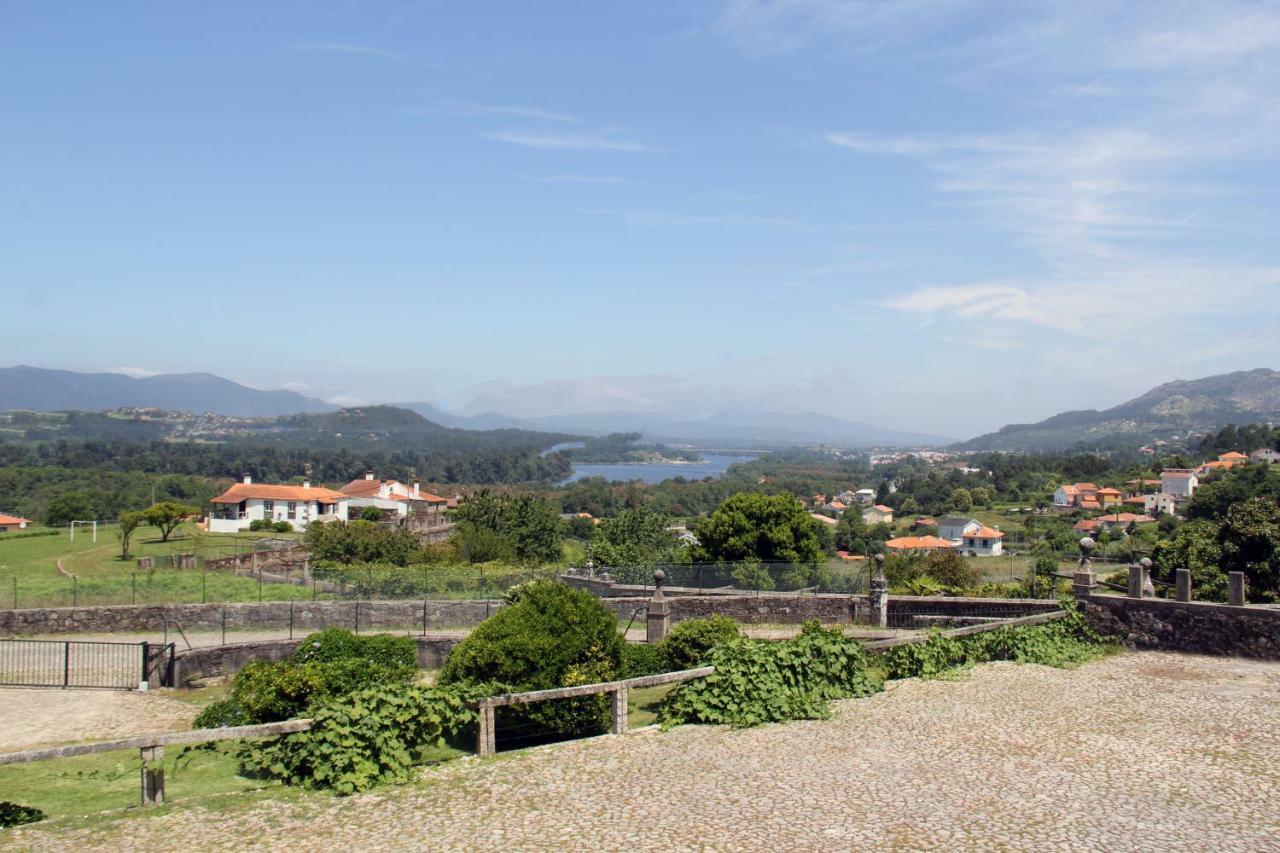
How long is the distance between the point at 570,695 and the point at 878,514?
109 m

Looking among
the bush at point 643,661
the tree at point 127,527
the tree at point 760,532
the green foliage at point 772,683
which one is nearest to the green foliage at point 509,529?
the tree at point 760,532

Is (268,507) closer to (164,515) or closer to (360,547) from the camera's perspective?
(164,515)

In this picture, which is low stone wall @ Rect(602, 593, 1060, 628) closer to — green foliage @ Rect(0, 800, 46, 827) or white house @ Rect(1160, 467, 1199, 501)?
green foliage @ Rect(0, 800, 46, 827)

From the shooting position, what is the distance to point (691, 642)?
15078 millimetres

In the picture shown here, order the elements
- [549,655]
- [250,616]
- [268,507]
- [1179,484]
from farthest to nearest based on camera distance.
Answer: [1179,484] → [268,507] → [250,616] → [549,655]

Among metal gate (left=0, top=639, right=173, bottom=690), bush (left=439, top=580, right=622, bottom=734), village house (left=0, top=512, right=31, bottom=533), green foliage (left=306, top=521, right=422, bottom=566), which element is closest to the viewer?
bush (left=439, top=580, right=622, bottom=734)

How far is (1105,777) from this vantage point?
350 inches

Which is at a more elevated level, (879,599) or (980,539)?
(879,599)

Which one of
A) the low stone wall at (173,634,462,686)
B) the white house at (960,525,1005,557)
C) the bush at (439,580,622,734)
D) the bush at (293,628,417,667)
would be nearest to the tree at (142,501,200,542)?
the low stone wall at (173,634,462,686)

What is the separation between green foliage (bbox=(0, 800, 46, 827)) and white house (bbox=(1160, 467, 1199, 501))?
92.7 m

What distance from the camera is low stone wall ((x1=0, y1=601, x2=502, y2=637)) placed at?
2253 centimetres

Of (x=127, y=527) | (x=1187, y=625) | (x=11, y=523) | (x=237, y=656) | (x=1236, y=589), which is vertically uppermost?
(x=1236, y=589)

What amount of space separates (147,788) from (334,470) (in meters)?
151

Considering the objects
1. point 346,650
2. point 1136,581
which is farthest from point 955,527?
point 346,650
